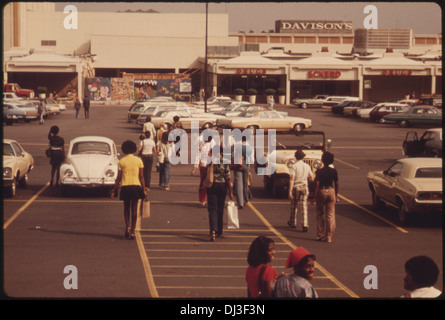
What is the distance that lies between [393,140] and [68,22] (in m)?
33.1

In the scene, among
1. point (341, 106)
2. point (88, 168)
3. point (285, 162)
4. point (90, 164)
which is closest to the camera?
point (88, 168)

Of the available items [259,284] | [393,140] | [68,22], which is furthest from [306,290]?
[393,140]

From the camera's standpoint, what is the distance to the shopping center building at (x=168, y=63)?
68750 mm

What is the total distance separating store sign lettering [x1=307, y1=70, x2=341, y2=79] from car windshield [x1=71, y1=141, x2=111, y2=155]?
51497 millimetres

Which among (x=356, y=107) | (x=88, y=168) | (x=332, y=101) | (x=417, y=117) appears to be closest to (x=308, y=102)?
(x=332, y=101)

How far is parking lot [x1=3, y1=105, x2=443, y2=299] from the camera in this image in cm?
957

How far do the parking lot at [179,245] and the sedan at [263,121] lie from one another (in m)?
17.3

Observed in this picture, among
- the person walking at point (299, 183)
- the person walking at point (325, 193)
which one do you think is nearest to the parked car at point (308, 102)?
the person walking at point (299, 183)

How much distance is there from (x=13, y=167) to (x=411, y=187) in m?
9.87

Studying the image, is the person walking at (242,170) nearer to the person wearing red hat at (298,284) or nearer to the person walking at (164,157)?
the person walking at (164,157)

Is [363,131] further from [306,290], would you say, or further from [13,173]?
[306,290]

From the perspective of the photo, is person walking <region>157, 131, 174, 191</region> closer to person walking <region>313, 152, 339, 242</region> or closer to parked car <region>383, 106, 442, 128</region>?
person walking <region>313, 152, 339, 242</region>

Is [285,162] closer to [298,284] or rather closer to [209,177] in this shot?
[209,177]

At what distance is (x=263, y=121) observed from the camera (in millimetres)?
40406
